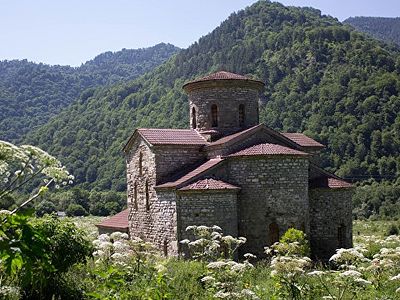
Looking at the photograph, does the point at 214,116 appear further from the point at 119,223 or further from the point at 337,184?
the point at 119,223

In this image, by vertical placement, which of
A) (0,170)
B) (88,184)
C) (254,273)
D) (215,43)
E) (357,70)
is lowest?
(88,184)

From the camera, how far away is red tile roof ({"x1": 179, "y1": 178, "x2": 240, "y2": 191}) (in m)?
18.3

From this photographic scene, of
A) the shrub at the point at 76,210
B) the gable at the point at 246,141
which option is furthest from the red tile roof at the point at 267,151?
the shrub at the point at 76,210

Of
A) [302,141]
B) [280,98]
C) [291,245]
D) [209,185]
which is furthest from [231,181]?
[280,98]

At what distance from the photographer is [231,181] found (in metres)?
19.4

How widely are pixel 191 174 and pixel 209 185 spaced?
4.58 feet

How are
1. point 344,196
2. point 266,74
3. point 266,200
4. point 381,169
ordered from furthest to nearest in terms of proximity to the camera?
point 266,74 < point 381,169 < point 344,196 < point 266,200

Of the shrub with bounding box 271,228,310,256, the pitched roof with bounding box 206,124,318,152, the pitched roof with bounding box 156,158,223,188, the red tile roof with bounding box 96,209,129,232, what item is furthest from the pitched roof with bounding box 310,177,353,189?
the red tile roof with bounding box 96,209,129,232

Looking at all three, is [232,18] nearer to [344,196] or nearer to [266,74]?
[266,74]

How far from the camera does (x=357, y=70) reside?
9188 centimetres

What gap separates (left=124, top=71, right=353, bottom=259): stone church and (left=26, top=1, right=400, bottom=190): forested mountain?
54.5 metres

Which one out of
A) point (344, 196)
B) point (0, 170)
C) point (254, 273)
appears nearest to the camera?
point (0, 170)

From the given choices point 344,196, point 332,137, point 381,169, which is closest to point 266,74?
point 332,137

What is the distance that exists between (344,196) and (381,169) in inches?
2324
